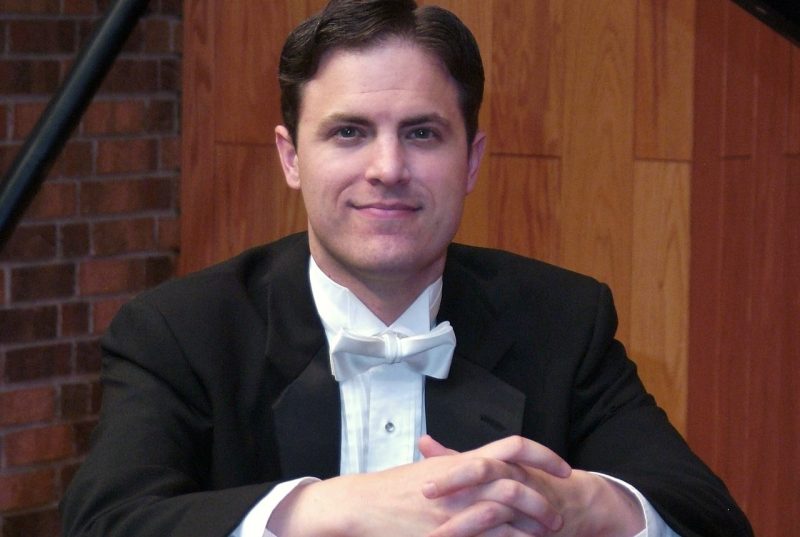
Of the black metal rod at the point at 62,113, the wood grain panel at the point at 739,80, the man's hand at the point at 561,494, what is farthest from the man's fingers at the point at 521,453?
the wood grain panel at the point at 739,80

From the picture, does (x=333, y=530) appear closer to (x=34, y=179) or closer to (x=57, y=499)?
(x=34, y=179)

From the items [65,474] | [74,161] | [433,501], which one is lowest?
[65,474]

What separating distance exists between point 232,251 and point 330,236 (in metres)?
1.79

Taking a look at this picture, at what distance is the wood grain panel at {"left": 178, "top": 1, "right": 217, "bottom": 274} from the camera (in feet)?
11.5

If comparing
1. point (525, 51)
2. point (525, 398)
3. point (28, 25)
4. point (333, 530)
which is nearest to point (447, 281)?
point (525, 398)

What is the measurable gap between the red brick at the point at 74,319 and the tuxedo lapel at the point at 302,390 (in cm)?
153

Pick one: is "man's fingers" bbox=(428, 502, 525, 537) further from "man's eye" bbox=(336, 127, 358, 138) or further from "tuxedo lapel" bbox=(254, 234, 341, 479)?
"man's eye" bbox=(336, 127, 358, 138)

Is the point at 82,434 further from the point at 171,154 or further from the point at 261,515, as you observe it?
the point at 261,515

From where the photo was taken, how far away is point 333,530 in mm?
1502

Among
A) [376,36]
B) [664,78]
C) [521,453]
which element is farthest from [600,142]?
[521,453]

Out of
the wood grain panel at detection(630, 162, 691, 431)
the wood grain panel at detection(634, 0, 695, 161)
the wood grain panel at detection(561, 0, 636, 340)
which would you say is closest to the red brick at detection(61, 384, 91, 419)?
the wood grain panel at detection(561, 0, 636, 340)

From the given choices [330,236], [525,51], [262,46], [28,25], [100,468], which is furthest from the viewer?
[262,46]

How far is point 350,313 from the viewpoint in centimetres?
180

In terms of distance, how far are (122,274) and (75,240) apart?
178 mm
